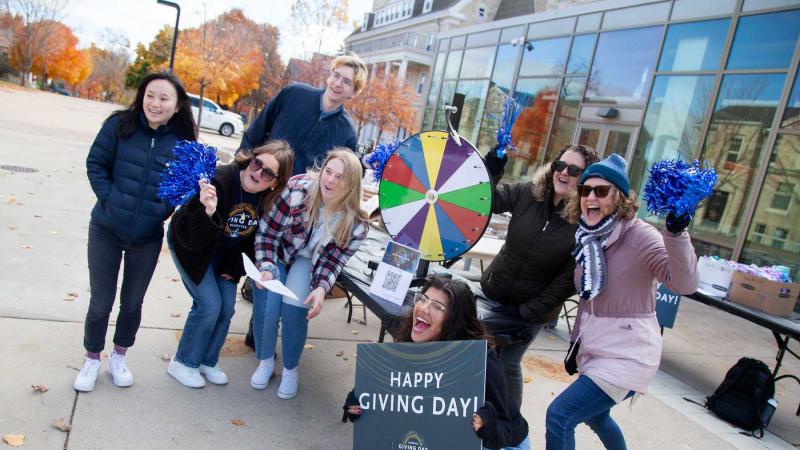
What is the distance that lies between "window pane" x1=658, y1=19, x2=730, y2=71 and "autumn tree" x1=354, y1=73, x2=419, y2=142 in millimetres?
15247

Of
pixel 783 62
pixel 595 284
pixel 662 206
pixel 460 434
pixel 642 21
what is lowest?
pixel 460 434

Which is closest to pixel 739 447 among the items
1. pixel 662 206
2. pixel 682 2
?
pixel 662 206

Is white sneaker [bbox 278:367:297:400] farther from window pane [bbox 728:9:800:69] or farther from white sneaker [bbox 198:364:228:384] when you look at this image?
window pane [bbox 728:9:800:69]

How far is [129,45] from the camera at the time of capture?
6781 cm

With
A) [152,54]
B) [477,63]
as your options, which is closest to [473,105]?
[477,63]

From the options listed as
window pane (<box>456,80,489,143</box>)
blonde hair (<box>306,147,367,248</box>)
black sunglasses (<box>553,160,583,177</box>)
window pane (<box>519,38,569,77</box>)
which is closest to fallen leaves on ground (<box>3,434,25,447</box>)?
blonde hair (<box>306,147,367,248</box>)

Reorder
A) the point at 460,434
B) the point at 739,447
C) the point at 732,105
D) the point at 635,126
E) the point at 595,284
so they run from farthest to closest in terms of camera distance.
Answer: the point at 635,126 < the point at 732,105 < the point at 739,447 < the point at 595,284 < the point at 460,434

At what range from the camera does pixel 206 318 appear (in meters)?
3.07

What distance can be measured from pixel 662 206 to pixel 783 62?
9.51m

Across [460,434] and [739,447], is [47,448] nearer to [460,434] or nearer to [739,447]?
[460,434]

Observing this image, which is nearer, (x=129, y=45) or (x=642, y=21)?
(x=642, y=21)

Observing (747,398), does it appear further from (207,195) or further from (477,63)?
(477,63)

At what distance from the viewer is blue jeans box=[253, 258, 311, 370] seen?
3.12 metres

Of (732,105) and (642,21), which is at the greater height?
(642,21)
